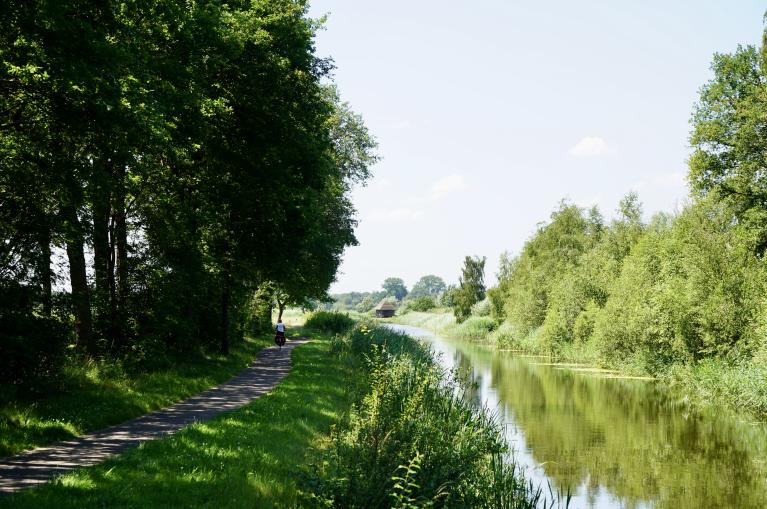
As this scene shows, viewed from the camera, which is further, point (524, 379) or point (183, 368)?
point (524, 379)

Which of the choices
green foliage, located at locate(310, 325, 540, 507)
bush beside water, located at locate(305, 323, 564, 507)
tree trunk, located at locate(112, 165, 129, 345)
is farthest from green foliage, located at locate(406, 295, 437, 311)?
green foliage, located at locate(310, 325, 540, 507)

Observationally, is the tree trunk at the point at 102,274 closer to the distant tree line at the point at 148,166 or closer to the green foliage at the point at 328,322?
the distant tree line at the point at 148,166

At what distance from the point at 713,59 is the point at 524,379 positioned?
18707mm

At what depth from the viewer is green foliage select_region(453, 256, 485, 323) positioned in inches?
3824

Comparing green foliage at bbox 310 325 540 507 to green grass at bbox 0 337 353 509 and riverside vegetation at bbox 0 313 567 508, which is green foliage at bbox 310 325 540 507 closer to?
riverside vegetation at bbox 0 313 567 508

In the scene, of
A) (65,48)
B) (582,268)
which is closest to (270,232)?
(65,48)

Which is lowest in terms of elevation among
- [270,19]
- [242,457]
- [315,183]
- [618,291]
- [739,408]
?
[739,408]

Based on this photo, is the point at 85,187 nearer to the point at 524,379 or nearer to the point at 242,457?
the point at 242,457

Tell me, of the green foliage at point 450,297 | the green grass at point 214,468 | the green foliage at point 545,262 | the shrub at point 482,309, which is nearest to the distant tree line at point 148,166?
the green grass at point 214,468

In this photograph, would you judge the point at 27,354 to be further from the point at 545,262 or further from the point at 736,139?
the point at 545,262

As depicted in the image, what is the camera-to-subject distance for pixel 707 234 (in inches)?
1332

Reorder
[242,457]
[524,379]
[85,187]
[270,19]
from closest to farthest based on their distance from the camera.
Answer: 1. [242,457]
2. [85,187]
3. [270,19]
4. [524,379]

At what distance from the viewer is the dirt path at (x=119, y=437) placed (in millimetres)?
9695

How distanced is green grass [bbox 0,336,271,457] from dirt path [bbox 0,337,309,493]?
0.89ft
